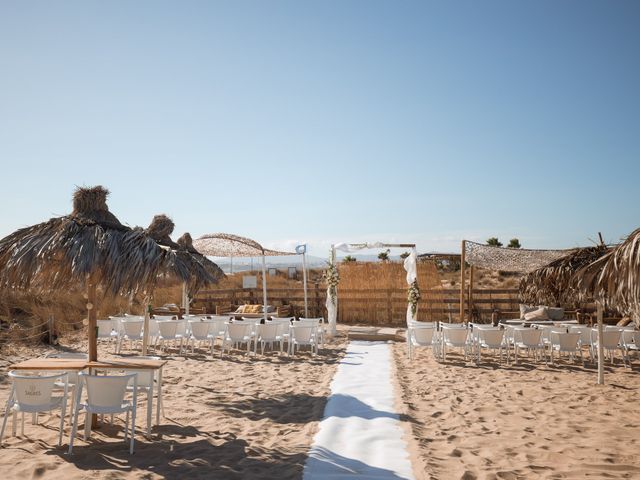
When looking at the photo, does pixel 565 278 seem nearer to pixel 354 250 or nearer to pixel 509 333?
pixel 509 333

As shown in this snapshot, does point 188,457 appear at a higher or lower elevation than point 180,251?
lower

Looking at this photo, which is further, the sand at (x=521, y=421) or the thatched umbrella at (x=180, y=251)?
the thatched umbrella at (x=180, y=251)

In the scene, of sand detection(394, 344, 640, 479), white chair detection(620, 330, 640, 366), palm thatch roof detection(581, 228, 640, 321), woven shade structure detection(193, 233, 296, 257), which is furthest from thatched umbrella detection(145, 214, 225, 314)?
Answer: white chair detection(620, 330, 640, 366)

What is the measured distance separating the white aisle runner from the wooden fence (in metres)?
8.66

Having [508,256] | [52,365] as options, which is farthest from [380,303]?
[52,365]

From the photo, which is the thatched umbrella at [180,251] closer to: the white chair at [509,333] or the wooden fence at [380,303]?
the white chair at [509,333]

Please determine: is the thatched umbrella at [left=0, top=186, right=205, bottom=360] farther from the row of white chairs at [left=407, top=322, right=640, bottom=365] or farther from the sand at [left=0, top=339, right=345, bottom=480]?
the row of white chairs at [left=407, top=322, right=640, bottom=365]

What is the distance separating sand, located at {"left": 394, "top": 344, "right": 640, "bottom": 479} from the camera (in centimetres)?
422

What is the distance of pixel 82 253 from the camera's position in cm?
548

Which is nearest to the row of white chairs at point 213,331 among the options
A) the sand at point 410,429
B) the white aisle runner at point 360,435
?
the sand at point 410,429

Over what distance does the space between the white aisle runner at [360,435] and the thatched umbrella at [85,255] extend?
282 cm

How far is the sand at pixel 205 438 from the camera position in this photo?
163 inches

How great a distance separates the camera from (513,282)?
24750mm

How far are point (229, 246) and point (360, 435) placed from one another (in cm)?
1169
